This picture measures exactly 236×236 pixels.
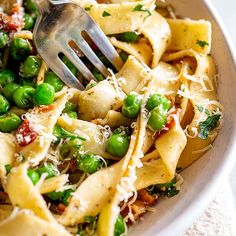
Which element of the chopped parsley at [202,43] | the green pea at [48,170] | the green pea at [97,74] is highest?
the chopped parsley at [202,43]

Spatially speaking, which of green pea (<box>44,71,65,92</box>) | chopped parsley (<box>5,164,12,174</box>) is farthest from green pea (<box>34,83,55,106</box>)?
chopped parsley (<box>5,164,12,174</box>)

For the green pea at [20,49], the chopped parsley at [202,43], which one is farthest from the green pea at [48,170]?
the chopped parsley at [202,43]

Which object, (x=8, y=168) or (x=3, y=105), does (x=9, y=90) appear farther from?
(x=8, y=168)

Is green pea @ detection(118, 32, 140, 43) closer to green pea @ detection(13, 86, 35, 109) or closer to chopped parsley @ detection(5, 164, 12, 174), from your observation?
green pea @ detection(13, 86, 35, 109)

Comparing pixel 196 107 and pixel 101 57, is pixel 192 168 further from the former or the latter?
pixel 101 57

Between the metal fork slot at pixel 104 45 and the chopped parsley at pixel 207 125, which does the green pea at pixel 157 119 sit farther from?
the metal fork slot at pixel 104 45

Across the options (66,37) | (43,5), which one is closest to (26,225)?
(66,37)

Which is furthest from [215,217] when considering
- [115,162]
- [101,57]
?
[101,57]
